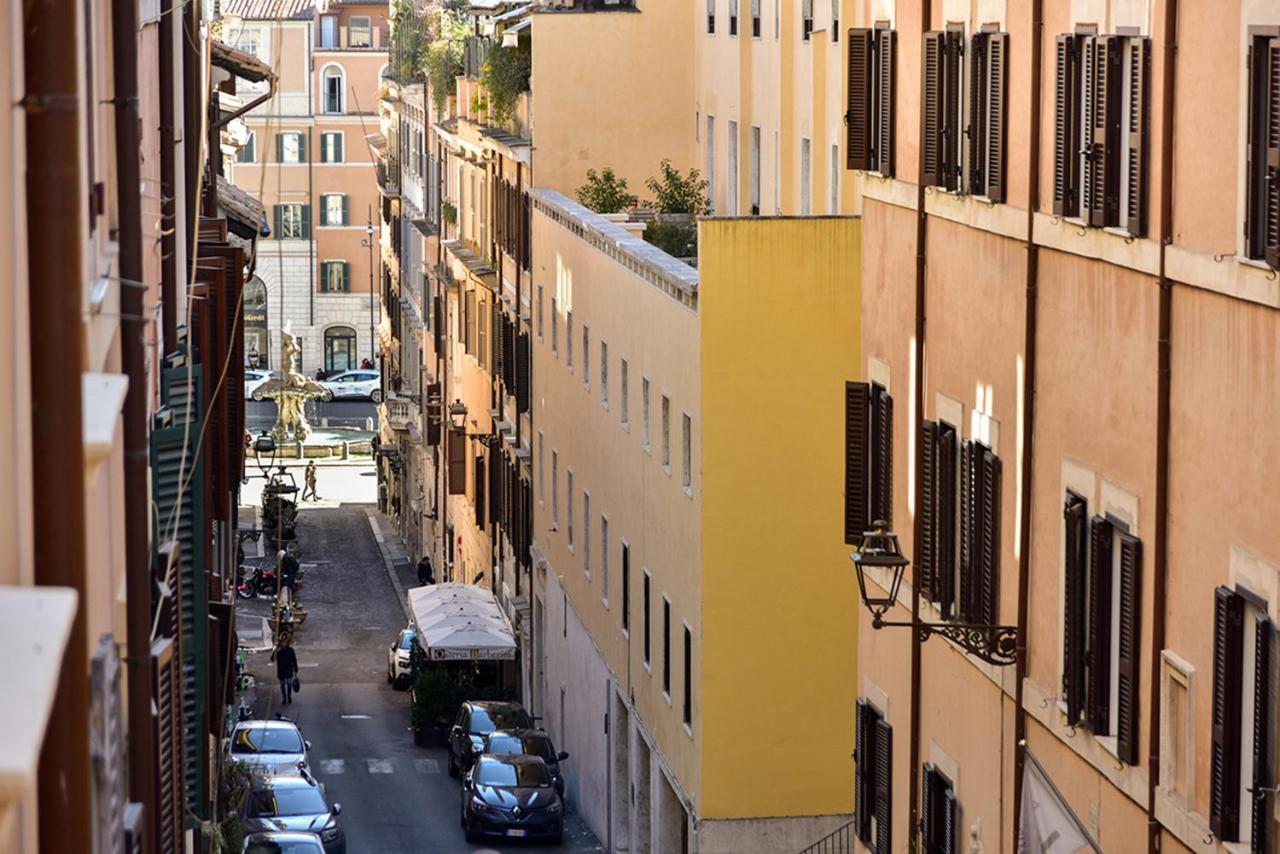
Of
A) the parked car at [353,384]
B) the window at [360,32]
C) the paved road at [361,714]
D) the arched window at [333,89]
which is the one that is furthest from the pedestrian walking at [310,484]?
Result: the window at [360,32]

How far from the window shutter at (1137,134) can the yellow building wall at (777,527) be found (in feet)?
45.7

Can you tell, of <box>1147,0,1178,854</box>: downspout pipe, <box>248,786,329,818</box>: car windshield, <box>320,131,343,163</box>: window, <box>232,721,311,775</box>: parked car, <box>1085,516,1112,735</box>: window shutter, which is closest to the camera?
<box>1147,0,1178,854</box>: downspout pipe

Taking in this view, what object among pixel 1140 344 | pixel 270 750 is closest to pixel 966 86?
pixel 1140 344

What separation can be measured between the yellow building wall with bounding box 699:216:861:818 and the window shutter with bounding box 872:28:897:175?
7406 mm

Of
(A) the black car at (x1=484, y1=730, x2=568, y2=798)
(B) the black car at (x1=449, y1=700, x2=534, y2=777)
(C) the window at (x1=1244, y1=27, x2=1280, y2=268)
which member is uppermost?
(C) the window at (x1=1244, y1=27, x2=1280, y2=268)

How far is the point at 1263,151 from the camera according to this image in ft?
42.0

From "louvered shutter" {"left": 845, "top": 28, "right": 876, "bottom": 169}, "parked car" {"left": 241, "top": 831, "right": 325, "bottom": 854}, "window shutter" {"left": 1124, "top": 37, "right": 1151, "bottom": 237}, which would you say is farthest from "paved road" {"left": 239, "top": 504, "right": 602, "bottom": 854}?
"window shutter" {"left": 1124, "top": 37, "right": 1151, "bottom": 237}

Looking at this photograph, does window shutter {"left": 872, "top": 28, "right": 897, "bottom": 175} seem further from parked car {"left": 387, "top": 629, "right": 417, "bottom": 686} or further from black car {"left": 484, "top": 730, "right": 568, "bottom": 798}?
parked car {"left": 387, "top": 629, "right": 417, "bottom": 686}

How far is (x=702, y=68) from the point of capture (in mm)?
42031

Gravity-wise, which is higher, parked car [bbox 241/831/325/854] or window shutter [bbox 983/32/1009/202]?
window shutter [bbox 983/32/1009/202]

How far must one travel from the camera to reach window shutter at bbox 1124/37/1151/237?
14.7m

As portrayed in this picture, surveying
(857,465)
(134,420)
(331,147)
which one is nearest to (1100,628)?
(857,465)

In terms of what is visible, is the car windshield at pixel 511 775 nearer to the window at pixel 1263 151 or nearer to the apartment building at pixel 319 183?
the window at pixel 1263 151

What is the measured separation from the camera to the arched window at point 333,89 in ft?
323
